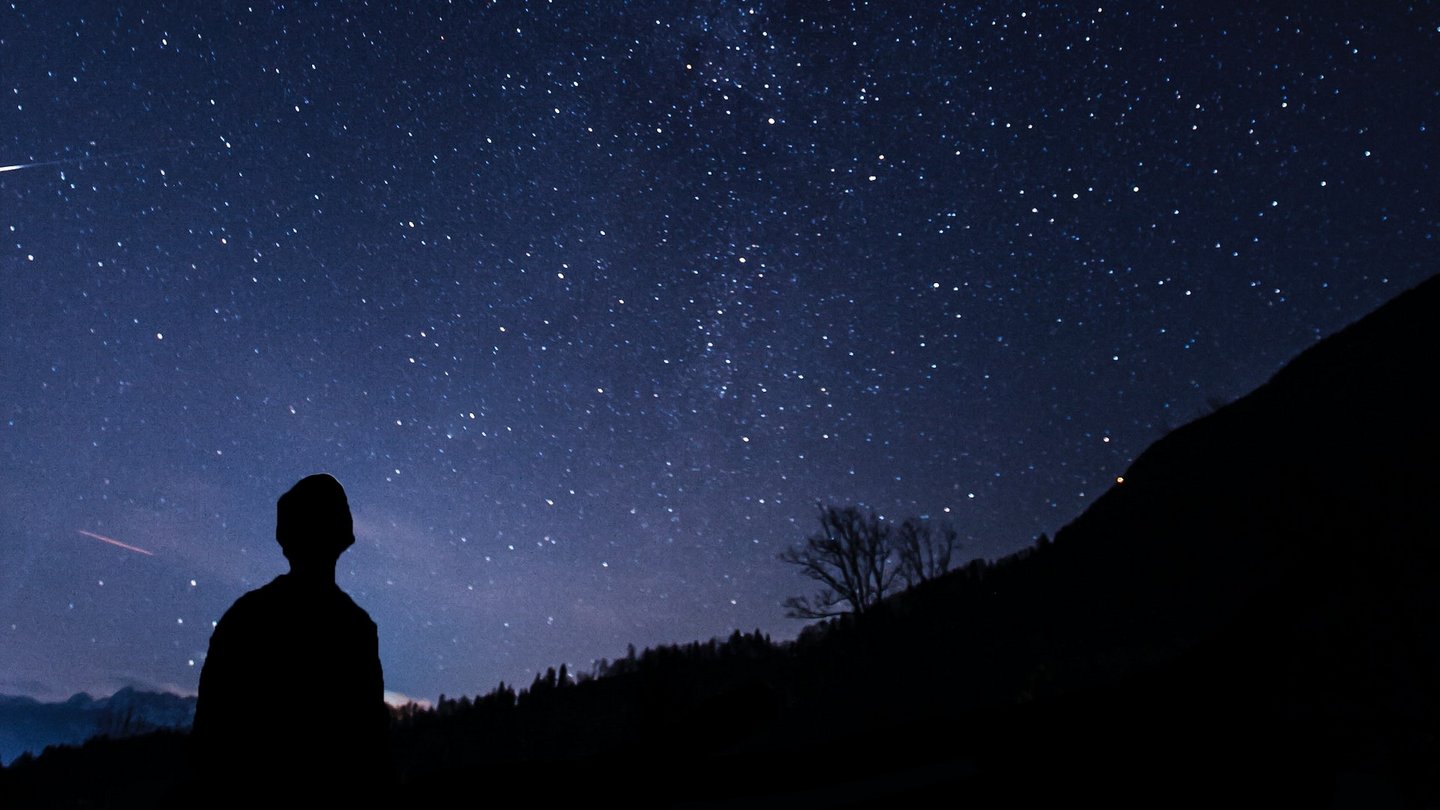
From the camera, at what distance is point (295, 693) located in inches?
101

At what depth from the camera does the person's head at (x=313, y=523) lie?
2.90 m

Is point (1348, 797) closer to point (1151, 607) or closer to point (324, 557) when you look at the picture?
point (1151, 607)

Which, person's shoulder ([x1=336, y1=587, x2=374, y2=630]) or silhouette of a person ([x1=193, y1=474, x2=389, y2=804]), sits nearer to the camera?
silhouette of a person ([x1=193, y1=474, x2=389, y2=804])

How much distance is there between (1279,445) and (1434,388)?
686 cm

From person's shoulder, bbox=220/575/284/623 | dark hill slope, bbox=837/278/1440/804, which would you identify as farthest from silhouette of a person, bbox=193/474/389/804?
dark hill slope, bbox=837/278/1440/804

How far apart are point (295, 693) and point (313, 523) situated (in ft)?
2.31

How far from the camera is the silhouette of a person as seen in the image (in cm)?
241

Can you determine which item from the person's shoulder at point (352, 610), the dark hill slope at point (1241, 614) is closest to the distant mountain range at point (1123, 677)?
the dark hill slope at point (1241, 614)

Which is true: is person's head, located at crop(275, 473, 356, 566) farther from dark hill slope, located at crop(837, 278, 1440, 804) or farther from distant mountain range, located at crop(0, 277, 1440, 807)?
dark hill slope, located at crop(837, 278, 1440, 804)

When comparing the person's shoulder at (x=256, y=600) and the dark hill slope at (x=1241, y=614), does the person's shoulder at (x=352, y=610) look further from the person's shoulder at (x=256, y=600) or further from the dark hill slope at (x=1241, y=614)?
the dark hill slope at (x=1241, y=614)

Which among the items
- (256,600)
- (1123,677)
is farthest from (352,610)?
(1123,677)

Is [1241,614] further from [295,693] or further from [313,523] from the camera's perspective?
[313,523]

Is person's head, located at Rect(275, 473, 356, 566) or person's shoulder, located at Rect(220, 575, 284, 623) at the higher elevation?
person's head, located at Rect(275, 473, 356, 566)

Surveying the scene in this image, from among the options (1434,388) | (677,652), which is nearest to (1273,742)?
(1434,388)
